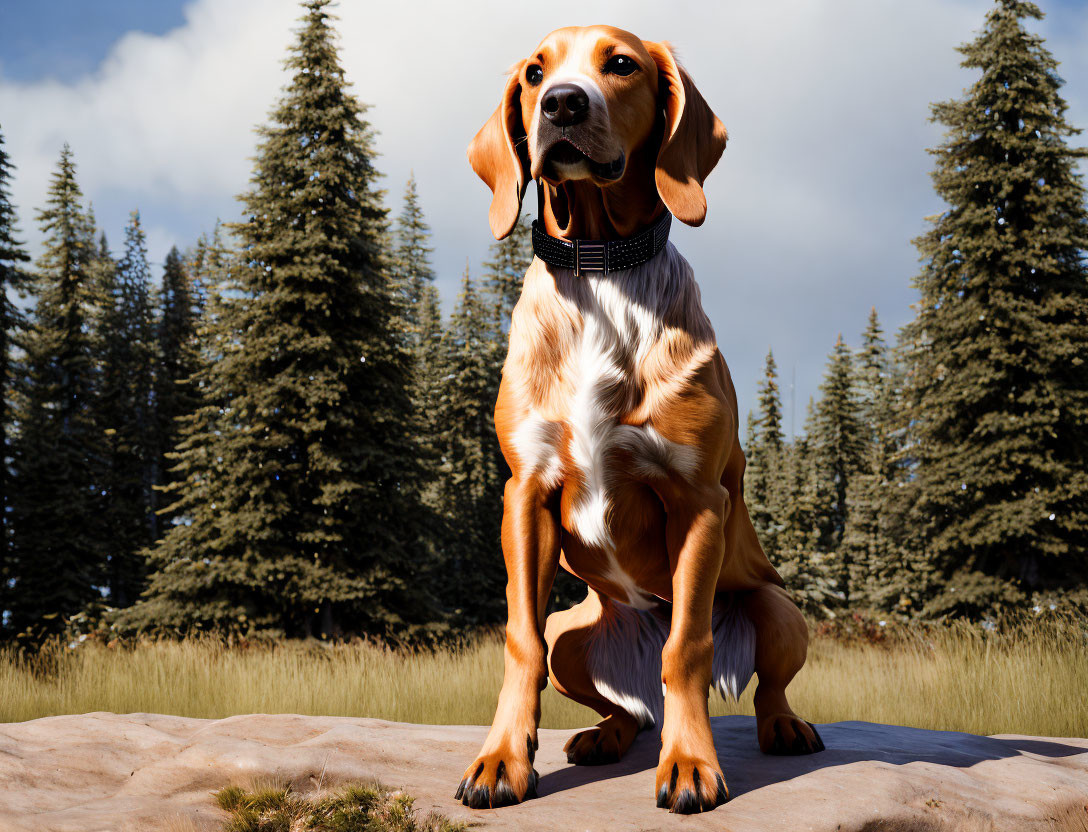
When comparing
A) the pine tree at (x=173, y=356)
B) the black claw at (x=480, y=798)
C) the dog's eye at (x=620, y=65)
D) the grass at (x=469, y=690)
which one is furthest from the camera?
the pine tree at (x=173, y=356)

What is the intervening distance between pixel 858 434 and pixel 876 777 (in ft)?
138

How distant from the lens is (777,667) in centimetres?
359

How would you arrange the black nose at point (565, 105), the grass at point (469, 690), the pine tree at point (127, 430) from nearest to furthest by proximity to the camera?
the black nose at point (565, 105)
the grass at point (469, 690)
the pine tree at point (127, 430)

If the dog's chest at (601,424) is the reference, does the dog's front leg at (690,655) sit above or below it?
below

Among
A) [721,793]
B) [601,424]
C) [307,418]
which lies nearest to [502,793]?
[721,793]

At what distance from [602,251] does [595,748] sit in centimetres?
208

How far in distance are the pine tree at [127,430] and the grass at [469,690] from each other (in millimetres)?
21850

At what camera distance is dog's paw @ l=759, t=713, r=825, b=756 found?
3.58 m

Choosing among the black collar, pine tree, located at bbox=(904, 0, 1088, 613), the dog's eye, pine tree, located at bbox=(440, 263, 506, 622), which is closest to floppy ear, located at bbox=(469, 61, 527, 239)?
the black collar

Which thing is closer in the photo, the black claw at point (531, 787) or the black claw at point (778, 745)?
the black claw at point (531, 787)

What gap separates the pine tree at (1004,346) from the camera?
1572 cm

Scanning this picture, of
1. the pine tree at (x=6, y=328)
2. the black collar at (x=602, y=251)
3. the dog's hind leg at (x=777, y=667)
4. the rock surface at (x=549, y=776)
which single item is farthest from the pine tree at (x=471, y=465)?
the black collar at (x=602, y=251)

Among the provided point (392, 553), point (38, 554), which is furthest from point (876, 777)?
point (38, 554)

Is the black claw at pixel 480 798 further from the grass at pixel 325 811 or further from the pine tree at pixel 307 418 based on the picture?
the pine tree at pixel 307 418
